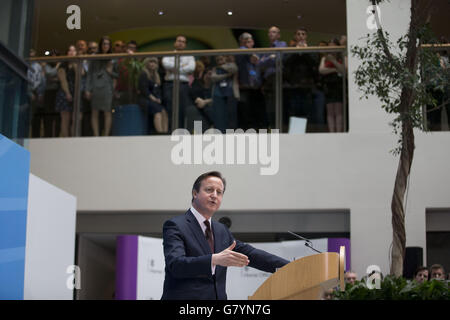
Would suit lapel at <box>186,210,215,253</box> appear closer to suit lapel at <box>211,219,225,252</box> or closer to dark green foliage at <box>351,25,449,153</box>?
suit lapel at <box>211,219,225,252</box>

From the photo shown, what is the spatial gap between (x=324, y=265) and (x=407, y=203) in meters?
5.55

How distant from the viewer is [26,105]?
665 centimetres

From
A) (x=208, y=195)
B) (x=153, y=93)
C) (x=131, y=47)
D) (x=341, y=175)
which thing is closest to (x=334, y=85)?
(x=341, y=175)

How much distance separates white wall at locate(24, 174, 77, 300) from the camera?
24.9ft

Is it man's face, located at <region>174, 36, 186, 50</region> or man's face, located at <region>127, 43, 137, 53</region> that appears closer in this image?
man's face, located at <region>127, 43, 137, 53</region>

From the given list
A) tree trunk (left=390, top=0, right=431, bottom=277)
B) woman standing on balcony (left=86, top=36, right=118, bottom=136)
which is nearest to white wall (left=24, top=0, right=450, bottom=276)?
tree trunk (left=390, top=0, right=431, bottom=277)

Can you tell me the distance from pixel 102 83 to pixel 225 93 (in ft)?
3.98

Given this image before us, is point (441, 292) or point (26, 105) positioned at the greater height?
point (26, 105)

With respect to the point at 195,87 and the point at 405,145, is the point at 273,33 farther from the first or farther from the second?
the point at 195,87

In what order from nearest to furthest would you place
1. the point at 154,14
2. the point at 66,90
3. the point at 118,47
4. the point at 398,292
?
the point at 398,292 → the point at 154,14 → the point at 118,47 → the point at 66,90

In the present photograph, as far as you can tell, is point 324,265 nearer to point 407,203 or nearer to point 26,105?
point 26,105

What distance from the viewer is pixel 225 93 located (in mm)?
5391
